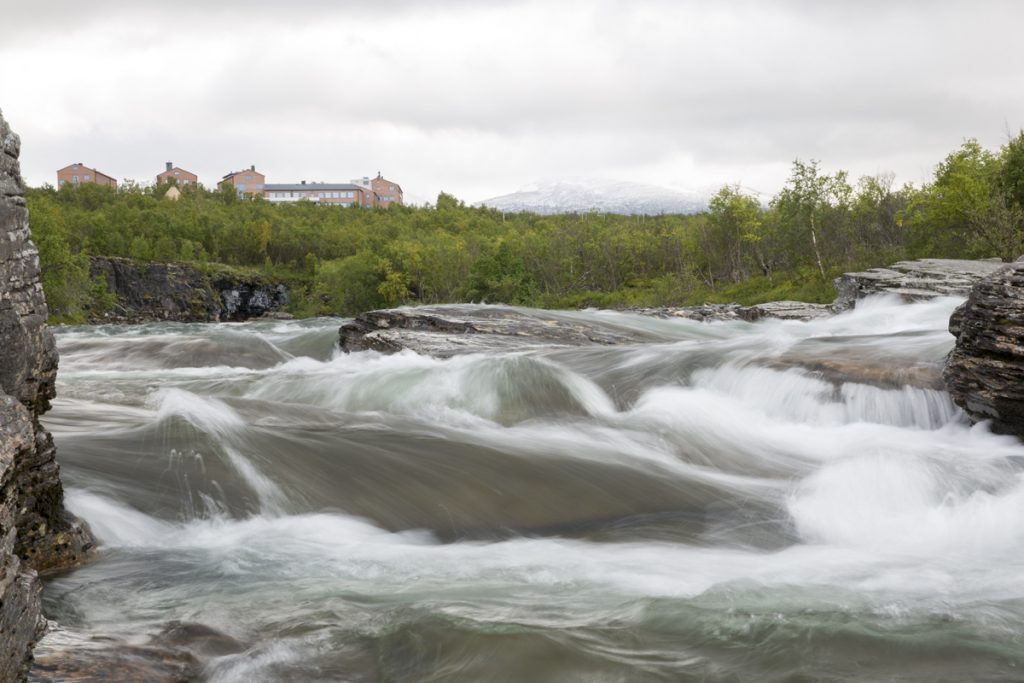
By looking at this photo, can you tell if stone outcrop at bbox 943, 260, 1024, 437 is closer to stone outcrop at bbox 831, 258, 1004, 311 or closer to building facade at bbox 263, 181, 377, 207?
stone outcrop at bbox 831, 258, 1004, 311

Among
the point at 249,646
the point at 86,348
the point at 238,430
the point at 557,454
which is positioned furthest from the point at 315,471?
the point at 86,348

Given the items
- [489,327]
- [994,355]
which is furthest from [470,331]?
[994,355]

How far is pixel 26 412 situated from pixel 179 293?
9673 centimetres

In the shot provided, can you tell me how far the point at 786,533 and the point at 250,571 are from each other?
14.9 feet

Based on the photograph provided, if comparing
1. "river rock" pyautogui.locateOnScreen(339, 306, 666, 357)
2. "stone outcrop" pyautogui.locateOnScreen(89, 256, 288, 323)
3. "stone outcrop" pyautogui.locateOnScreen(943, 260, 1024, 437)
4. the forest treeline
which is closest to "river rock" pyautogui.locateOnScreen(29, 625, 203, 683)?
"stone outcrop" pyautogui.locateOnScreen(943, 260, 1024, 437)

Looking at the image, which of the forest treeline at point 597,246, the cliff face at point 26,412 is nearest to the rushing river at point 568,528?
the cliff face at point 26,412

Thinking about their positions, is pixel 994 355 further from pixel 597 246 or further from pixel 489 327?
pixel 597 246

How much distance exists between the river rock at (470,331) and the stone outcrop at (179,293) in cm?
7153

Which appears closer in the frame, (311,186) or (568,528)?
(568,528)

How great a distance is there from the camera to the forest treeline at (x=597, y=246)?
40250 millimetres

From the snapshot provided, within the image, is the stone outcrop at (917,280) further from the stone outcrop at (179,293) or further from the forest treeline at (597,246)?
the stone outcrop at (179,293)

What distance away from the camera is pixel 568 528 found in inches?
274

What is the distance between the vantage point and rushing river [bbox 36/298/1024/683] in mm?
4355

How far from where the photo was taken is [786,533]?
6875 mm
